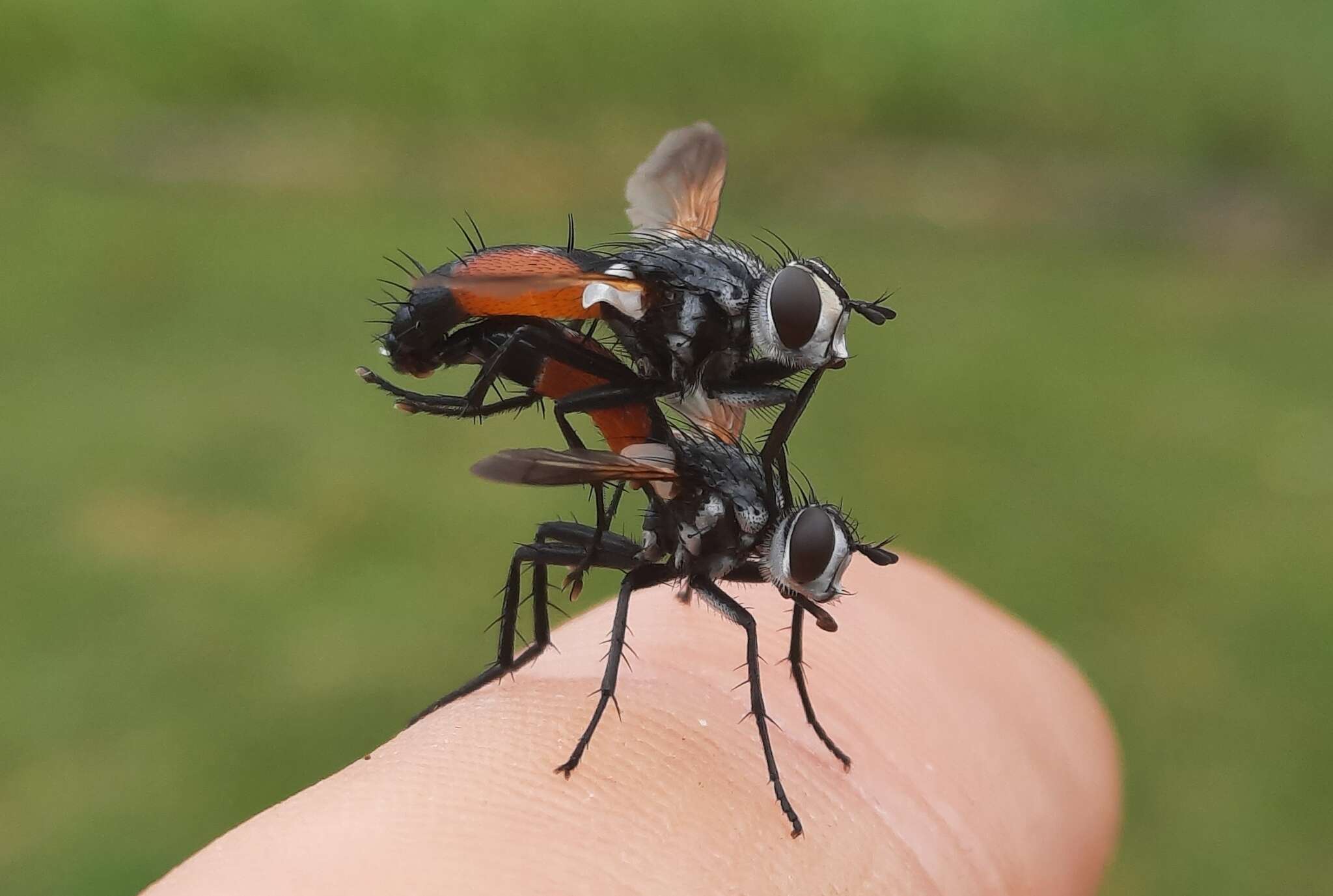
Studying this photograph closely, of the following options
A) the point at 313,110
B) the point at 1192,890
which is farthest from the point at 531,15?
the point at 1192,890

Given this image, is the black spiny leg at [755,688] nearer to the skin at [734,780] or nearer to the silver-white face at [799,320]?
the skin at [734,780]

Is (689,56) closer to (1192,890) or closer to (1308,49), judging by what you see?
(1308,49)

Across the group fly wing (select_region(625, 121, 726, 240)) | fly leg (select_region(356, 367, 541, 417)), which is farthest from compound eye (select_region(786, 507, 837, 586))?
fly wing (select_region(625, 121, 726, 240))

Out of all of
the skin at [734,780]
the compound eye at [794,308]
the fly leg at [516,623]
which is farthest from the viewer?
the fly leg at [516,623]

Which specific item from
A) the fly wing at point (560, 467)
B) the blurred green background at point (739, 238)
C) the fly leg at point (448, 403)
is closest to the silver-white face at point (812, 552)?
the fly wing at point (560, 467)

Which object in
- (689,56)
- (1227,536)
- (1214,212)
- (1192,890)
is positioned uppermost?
(689,56)
